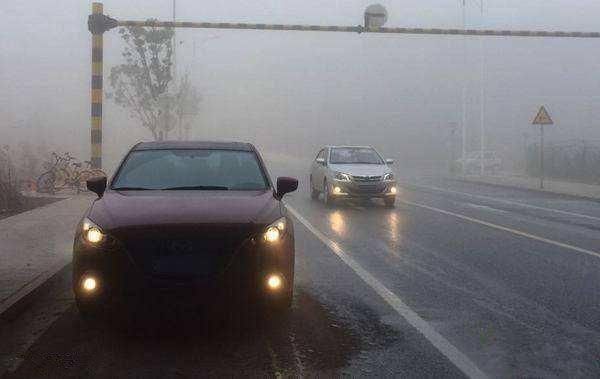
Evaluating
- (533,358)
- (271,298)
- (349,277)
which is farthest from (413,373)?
(349,277)

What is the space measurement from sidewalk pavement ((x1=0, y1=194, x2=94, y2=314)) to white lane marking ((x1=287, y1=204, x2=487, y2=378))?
3437 mm

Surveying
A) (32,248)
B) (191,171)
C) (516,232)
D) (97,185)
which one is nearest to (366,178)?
(516,232)

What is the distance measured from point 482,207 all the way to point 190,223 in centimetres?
1353

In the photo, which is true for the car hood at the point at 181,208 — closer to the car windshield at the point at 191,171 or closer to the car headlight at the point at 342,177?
the car windshield at the point at 191,171

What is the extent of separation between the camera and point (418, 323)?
577cm

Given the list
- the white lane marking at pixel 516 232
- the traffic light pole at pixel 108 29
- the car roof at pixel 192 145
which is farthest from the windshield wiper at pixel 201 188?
the traffic light pole at pixel 108 29

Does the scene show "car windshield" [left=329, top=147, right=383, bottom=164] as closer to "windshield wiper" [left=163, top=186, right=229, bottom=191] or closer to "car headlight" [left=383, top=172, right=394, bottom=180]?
"car headlight" [left=383, top=172, right=394, bottom=180]

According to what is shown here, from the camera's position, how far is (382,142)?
81.1 m

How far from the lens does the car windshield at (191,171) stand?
665cm

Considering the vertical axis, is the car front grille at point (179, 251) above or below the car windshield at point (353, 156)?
below

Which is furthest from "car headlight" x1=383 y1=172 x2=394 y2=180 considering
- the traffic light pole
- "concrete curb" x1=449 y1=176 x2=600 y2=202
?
"concrete curb" x1=449 y1=176 x2=600 y2=202

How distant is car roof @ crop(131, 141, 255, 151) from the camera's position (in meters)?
7.26

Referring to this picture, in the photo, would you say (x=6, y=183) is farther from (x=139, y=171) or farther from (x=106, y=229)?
(x=106, y=229)

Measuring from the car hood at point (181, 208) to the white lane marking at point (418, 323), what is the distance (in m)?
1.50
